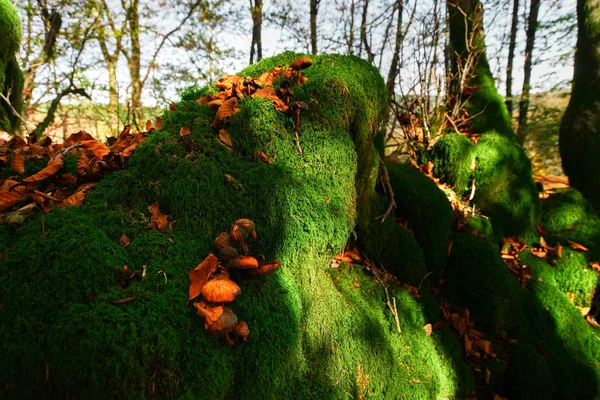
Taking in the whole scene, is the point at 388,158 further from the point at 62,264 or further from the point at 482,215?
the point at 62,264

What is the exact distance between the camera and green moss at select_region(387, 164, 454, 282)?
3.33 m

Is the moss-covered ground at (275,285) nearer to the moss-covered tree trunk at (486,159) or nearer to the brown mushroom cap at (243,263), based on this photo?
the brown mushroom cap at (243,263)

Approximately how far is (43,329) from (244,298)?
2.43 ft

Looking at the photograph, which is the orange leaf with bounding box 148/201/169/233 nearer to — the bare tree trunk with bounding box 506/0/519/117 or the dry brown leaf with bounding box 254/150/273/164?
the dry brown leaf with bounding box 254/150/273/164

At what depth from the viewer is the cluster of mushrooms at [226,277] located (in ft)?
4.37

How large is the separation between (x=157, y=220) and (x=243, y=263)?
19.9 inches

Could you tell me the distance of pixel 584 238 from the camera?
4.64m

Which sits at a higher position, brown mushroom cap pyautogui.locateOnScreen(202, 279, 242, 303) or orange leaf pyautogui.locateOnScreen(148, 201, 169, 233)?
orange leaf pyautogui.locateOnScreen(148, 201, 169, 233)

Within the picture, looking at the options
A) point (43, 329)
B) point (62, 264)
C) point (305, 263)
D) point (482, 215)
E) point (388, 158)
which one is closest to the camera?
point (43, 329)

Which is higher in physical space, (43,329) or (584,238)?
(43,329)

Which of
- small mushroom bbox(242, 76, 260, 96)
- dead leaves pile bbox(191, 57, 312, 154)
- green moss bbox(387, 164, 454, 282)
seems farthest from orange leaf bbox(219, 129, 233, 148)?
green moss bbox(387, 164, 454, 282)

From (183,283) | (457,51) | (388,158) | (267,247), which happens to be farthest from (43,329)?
(457,51)

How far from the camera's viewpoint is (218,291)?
134 centimetres

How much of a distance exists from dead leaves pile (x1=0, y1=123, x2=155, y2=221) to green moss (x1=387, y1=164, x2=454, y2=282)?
2.50m
